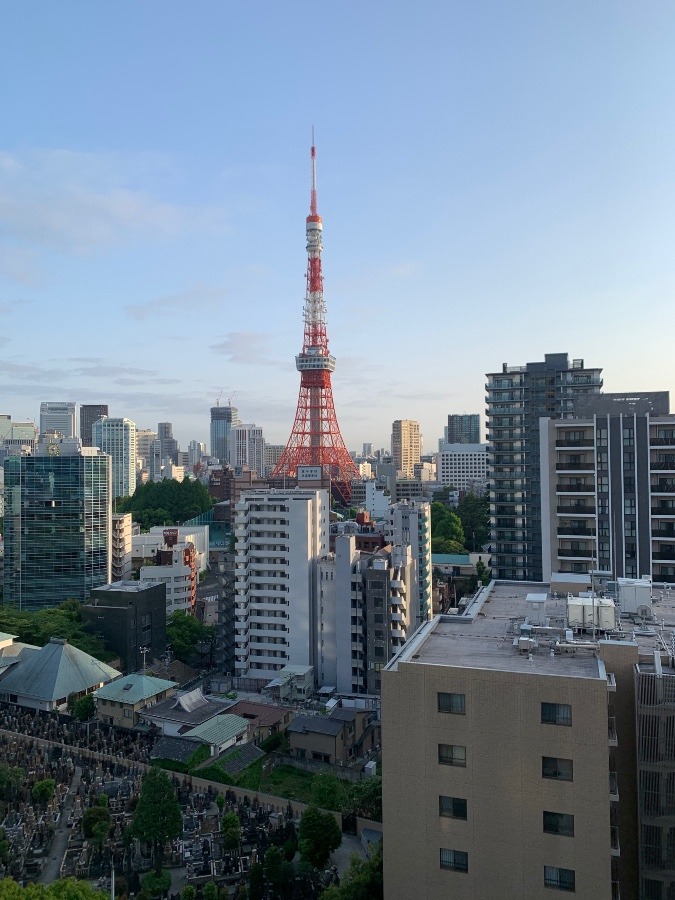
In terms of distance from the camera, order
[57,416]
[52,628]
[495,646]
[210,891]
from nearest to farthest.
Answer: [495,646], [210,891], [52,628], [57,416]

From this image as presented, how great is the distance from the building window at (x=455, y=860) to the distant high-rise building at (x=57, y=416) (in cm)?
9549

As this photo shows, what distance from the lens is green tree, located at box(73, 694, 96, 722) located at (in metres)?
17.3

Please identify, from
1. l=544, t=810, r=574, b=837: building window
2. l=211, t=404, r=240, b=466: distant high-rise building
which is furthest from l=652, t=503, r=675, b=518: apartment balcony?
l=211, t=404, r=240, b=466: distant high-rise building

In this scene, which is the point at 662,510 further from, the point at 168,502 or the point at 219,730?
the point at 168,502

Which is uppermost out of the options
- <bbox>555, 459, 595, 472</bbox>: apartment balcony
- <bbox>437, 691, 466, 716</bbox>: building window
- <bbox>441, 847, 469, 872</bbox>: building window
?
<bbox>555, 459, 595, 472</bbox>: apartment balcony

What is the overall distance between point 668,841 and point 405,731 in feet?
8.93

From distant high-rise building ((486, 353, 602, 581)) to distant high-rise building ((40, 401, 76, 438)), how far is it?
81403 millimetres

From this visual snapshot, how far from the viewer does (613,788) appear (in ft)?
22.1

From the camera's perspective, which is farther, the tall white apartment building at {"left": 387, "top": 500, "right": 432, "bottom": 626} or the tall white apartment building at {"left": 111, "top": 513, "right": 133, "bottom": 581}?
the tall white apartment building at {"left": 111, "top": 513, "right": 133, "bottom": 581}

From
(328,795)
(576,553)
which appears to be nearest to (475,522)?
(576,553)

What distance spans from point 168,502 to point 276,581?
1372 inches

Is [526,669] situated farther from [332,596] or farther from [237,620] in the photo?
[237,620]

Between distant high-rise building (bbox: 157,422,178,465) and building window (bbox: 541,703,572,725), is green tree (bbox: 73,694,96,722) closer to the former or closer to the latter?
building window (bbox: 541,703,572,725)

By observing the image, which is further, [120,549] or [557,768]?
[120,549]
